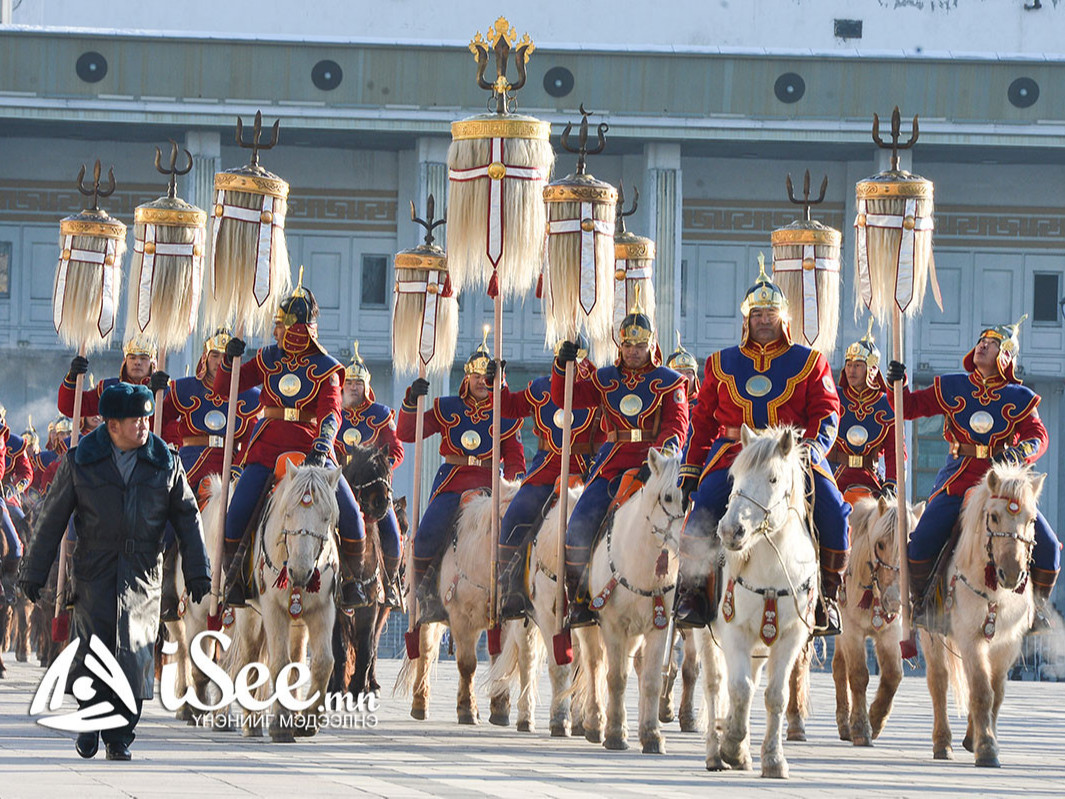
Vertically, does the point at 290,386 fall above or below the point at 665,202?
below

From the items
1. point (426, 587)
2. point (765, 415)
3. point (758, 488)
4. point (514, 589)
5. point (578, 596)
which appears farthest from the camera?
point (426, 587)

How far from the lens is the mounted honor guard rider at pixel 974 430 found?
40.6 ft

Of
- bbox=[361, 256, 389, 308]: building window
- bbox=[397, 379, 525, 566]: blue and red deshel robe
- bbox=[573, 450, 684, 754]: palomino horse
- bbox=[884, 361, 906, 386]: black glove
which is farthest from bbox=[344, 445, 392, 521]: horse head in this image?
bbox=[361, 256, 389, 308]: building window

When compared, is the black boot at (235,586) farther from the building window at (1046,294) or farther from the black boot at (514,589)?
the building window at (1046,294)

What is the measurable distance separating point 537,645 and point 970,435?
10.8 feet

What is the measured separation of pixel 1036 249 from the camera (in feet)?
124

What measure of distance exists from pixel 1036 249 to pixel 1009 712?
862 inches

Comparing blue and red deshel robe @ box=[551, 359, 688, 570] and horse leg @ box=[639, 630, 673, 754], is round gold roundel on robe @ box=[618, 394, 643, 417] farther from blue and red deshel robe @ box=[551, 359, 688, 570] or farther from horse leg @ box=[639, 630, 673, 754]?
horse leg @ box=[639, 630, 673, 754]

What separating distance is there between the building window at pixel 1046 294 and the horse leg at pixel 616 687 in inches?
1087

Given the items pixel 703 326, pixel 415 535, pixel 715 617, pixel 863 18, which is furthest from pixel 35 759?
pixel 863 18

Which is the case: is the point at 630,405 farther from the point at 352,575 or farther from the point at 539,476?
the point at 352,575

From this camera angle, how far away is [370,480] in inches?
505

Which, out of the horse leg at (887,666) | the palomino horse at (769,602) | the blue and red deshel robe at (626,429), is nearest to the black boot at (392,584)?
the blue and red deshel robe at (626,429)

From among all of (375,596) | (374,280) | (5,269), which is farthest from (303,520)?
(5,269)
